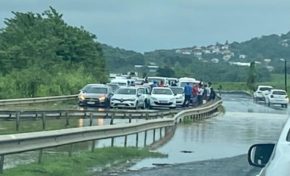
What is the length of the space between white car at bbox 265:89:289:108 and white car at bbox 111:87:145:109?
71.0 feet

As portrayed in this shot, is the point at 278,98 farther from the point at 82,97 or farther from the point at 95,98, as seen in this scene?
the point at 82,97

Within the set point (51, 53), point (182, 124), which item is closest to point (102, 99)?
point (182, 124)

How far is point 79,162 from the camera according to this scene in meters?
17.7

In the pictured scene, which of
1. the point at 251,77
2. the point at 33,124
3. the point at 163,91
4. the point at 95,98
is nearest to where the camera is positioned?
the point at 33,124

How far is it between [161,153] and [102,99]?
31158 millimetres

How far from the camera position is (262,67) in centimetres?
17588

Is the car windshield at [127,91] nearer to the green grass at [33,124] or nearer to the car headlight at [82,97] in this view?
the car headlight at [82,97]

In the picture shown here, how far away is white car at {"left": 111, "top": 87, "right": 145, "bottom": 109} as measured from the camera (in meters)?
51.8

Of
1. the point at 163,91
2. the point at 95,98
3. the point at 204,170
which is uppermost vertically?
the point at 163,91

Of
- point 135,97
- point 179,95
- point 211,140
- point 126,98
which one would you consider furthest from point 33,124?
point 179,95

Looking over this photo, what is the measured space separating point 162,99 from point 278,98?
19.8 meters

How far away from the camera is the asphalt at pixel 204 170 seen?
16234mm

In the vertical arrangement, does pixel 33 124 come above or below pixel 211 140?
above

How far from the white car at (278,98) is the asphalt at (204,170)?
53.2 m
